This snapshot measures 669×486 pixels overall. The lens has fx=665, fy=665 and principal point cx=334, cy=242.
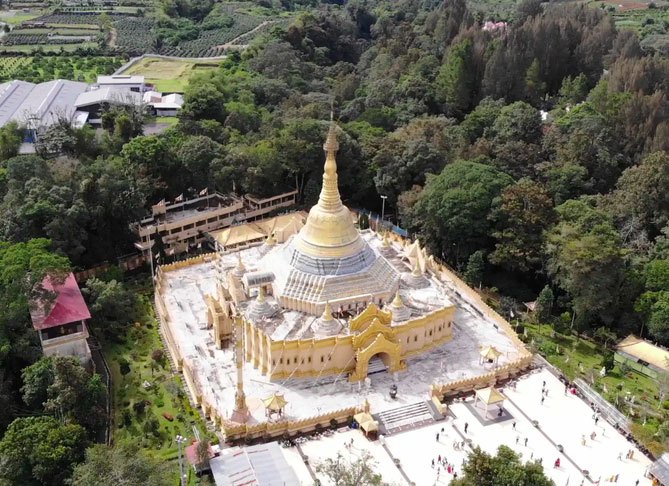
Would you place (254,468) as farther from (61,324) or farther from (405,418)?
(61,324)

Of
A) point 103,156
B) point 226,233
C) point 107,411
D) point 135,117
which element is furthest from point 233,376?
point 135,117

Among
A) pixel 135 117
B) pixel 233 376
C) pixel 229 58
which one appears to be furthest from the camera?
pixel 229 58

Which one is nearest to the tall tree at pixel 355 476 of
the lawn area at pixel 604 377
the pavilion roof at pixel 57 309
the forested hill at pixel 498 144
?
the lawn area at pixel 604 377

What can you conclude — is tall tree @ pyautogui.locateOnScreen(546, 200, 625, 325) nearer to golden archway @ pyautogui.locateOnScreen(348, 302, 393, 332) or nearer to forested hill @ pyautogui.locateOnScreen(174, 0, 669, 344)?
forested hill @ pyautogui.locateOnScreen(174, 0, 669, 344)

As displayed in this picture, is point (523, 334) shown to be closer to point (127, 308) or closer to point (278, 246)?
point (278, 246)

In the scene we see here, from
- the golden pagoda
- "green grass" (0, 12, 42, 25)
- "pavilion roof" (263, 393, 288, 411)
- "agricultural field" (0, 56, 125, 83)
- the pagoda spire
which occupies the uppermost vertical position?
the pagoda spire

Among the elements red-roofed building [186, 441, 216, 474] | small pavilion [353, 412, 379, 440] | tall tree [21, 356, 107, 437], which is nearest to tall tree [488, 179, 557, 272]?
small pavilion [353, 412, 379, 440]

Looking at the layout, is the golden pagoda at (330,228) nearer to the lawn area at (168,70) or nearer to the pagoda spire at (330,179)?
the pagoda spire at (330,179)
